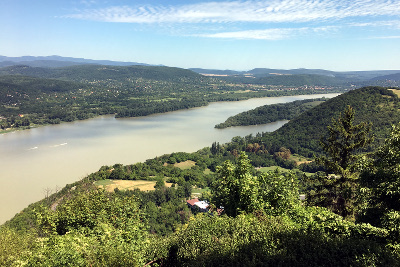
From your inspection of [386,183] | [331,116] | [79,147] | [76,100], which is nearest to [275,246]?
[386,183]

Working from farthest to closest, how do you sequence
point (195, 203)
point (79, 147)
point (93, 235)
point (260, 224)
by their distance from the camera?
1. point (79, 147)
2. point (195, 203)
3. point (93, 235)
4. point (260, 224)

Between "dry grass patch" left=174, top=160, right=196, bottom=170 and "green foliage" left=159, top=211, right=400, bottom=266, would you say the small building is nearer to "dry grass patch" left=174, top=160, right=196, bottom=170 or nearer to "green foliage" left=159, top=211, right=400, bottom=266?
"dry grass patch" left=174, top=160, right=196, bottom=170

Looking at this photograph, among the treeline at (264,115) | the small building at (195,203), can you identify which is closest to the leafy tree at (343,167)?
the small building at (195,203)

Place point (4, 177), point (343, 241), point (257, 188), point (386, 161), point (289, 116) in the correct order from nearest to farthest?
point (343, 241)
point (386, 161)
point (257, 188)
point (4, 177)
point (289, 116)

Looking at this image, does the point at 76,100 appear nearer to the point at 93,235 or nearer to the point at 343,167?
the point at 93,235

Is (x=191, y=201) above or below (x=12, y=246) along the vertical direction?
below

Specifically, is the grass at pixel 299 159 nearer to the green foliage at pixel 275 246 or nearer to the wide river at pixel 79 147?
the wide river at pixel 79 147

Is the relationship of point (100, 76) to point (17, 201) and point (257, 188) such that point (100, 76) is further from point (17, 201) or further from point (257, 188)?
point (257, 188)

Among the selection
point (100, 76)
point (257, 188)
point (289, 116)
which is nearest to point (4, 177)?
point (257, 188)
